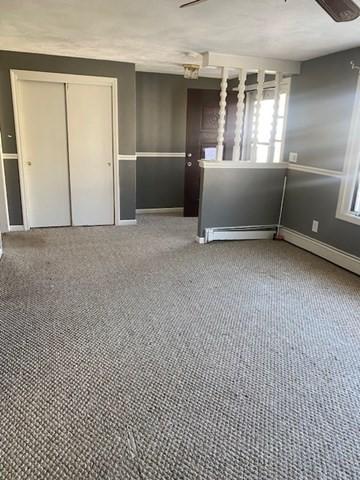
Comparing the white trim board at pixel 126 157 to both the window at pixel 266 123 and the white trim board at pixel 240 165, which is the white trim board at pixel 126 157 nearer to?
the white trim board at pixel 240 165

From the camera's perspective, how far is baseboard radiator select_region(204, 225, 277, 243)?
482 cm

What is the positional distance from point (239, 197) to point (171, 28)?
2239 mm

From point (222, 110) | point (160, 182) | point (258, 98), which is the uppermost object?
point (258, 98)

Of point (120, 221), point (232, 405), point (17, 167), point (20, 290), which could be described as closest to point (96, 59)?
point (17, 167)

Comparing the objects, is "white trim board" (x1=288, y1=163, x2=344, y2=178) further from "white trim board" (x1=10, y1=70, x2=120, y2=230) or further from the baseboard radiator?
"white trim board" (x1=10, y1=70, x2=120, y2=230)

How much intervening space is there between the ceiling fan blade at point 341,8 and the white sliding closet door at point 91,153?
3702 mm

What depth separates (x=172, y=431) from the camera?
70.3 inches

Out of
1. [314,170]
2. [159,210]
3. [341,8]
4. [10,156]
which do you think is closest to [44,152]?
[10,156]

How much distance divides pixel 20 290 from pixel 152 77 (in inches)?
164

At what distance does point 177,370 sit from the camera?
7.32ft

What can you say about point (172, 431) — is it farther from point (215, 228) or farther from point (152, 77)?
point (152, 77)

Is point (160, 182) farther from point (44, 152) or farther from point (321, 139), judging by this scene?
point (321, 139)

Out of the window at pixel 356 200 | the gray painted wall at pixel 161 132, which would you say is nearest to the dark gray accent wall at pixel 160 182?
the gray painted wall at pixel 161 132

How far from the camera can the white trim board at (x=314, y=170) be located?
4134 millimetres
